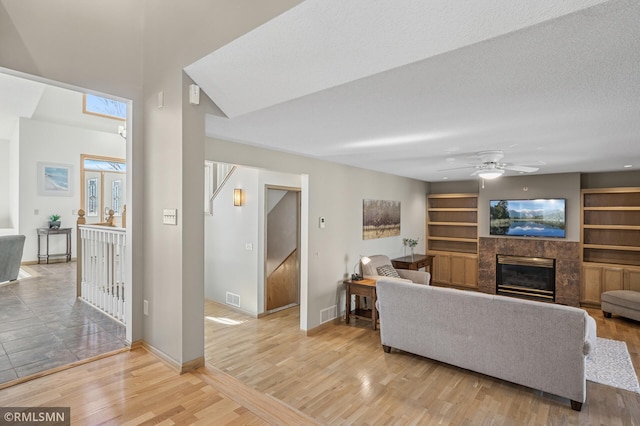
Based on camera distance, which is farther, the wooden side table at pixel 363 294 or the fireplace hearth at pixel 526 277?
the fireplace hearth at pixel 526 277

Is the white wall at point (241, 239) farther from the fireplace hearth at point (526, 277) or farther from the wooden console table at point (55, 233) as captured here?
the fireplace hearth at point (526, 277)

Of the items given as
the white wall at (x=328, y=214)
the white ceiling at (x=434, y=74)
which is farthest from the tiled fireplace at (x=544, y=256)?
the white ceiling at (x=434, y=74)

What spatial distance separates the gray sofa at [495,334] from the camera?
2.85m

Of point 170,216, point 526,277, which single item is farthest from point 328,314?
point 526,277

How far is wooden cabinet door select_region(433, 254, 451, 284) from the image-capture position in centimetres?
767

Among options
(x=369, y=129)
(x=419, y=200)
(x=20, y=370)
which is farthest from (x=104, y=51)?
(x=419, y=200)

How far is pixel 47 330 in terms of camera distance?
322 cm

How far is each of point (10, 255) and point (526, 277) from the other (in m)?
9.17

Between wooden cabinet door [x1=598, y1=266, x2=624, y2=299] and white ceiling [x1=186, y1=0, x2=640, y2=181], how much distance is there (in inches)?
128

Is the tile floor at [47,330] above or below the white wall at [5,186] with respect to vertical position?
below

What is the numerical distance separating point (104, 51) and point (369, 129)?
2363mm

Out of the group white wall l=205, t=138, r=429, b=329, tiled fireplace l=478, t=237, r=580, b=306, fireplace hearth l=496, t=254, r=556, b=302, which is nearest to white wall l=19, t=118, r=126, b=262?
white wall l=205, t=138, r=429, b=329

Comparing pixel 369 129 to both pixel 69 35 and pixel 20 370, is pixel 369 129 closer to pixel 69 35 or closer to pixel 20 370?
pixel 69 35

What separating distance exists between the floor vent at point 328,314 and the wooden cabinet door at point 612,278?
4979 mm
